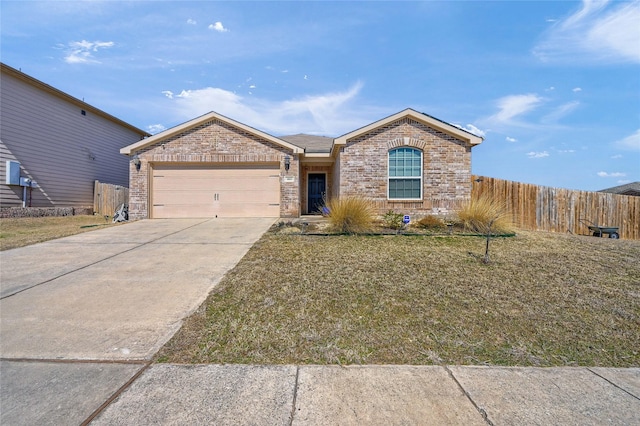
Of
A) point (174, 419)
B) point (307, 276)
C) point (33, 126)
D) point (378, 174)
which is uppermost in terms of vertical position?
point (33, 126)

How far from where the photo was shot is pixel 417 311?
3.98 metres

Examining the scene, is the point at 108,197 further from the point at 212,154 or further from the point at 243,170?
→ the point at 243,170

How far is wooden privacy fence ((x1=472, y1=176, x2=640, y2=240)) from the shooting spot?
11672 mm

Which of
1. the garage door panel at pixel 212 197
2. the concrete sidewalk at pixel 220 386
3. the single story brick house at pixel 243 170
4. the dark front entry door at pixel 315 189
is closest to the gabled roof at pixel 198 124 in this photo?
the single story brick house at pixel 243 170

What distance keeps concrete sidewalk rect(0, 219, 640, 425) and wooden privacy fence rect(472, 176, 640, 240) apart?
9734mm

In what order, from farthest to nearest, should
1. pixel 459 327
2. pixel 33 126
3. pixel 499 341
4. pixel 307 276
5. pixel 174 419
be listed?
pixel 33 126
pixel 307 276
pixel 459 327
pixel 499 341
pixel 174 419

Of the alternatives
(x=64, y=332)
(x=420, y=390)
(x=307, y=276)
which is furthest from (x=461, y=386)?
(x=64, y=332)

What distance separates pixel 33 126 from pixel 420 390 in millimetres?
17983

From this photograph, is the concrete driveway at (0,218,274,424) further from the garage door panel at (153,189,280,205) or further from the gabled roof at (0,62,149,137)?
the gabled roof at (0,62,149,137)

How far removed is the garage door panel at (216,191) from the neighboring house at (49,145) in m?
5.77

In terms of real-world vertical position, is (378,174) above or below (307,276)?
above

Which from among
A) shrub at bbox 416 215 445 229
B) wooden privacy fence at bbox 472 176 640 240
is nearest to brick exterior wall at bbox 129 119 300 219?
shrub at bbox 416 215 445 229

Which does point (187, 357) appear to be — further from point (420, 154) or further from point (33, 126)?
point (33, 126)

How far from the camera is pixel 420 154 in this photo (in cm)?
1181
